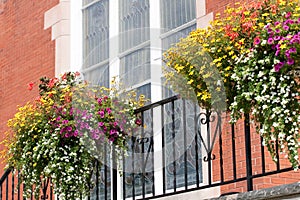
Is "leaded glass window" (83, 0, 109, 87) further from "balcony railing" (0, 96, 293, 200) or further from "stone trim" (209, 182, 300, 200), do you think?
"stone trim" (209, 182, 300, 200)

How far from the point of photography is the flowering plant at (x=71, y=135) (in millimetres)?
6953

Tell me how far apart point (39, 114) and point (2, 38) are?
4.46 metres

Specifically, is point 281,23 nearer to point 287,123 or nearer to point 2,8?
point 287,123

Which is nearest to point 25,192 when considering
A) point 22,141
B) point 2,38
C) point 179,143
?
point 22,141

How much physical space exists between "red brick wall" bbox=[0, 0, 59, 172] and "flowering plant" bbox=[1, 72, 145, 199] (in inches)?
111

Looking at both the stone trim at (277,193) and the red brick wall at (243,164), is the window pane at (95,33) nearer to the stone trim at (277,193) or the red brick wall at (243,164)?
the red brick wall at (243,164)

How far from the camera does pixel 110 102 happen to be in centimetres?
708

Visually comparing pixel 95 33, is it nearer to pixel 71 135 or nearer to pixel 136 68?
pixel 136 68

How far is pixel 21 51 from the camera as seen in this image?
1080cm

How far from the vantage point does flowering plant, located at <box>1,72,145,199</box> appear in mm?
6953

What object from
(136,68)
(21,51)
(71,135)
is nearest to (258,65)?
(71,135)

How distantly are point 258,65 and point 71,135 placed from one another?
224 cm

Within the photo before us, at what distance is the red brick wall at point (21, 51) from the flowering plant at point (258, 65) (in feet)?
14.5

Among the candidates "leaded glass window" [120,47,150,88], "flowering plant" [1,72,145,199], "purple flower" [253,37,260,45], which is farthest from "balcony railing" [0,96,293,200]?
"purple flower" [253,37,260,45]
